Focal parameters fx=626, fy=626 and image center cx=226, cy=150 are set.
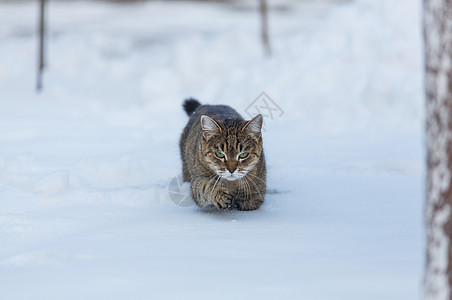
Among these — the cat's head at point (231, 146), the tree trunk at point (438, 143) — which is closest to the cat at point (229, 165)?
the cat's head at point (231, 146)

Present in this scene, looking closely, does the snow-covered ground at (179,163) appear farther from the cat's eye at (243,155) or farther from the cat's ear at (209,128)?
the cat's ear at (209,128)

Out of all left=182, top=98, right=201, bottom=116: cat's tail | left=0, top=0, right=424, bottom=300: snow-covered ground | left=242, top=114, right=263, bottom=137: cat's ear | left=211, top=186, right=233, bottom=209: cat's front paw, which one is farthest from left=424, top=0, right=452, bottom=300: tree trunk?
left=182, top=98, right=201, bottom=116: cat's tail

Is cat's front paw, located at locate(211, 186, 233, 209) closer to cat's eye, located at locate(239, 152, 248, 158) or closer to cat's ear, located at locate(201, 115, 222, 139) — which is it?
cat's eye, located at locate(239, 152, 248, 158)

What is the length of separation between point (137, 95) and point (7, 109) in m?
1.96

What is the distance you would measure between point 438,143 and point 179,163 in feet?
12.8

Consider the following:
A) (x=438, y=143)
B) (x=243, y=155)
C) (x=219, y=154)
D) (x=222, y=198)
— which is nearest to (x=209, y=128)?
(x=219, y=154)

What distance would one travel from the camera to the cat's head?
13.6 ft

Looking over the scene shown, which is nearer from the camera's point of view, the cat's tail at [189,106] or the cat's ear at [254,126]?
the cat's ear at [254,126]

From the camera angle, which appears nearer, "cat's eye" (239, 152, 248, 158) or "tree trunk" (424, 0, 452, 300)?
"tree trunk" (424, 0, 452, 300)

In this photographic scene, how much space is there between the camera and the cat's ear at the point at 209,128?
420 cm

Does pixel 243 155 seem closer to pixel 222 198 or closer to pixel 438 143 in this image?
pixel 222 198

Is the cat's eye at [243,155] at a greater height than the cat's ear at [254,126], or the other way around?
the cat's ear at [254,126]

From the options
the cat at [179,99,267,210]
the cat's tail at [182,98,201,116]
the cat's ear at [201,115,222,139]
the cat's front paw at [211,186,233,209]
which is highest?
the cat's tail at [182,98,201,116]

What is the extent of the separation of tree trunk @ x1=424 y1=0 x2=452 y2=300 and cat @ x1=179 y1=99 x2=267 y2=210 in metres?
2.04
